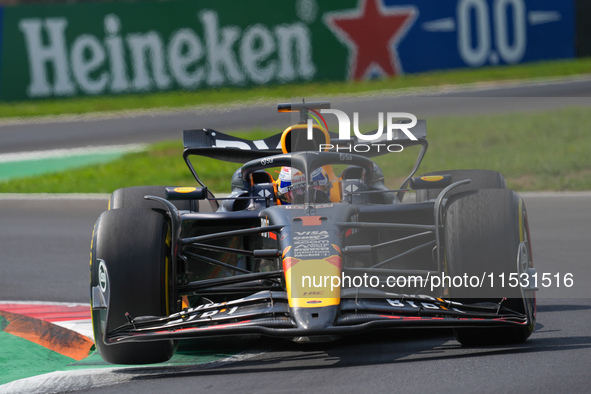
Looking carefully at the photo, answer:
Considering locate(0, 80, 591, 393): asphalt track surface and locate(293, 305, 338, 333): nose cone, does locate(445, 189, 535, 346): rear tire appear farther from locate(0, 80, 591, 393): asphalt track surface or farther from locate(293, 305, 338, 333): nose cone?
locate(293, 305, 338, 333): nose cone

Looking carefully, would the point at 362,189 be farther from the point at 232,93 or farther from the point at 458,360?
the point at 232,93

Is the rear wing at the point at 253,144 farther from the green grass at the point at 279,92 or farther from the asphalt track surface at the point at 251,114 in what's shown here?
the green grass at the point at 279,92

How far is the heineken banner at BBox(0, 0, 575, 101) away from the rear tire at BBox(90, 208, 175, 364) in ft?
48.3

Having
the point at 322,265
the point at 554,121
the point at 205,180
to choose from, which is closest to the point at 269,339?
the point at 322,265

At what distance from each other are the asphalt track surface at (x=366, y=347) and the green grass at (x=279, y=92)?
741cm

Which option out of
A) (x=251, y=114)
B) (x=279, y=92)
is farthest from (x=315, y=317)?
(x=279, y=92)

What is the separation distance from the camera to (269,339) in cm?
604

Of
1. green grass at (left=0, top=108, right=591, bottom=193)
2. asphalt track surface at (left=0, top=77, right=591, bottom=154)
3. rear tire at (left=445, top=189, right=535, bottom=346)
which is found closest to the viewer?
rear tire at (left=445, top=189, right=535, bottom=346)

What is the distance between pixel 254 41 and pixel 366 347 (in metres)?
15.0

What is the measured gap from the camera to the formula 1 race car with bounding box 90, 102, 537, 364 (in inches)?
198

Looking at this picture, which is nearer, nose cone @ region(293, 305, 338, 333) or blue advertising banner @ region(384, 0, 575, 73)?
nose cone @ region(293, 305, 338, 333)

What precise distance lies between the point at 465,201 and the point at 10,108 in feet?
54.8

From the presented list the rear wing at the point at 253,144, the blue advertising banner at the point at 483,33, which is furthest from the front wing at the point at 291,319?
the blue advertising banner at the point at 483,33

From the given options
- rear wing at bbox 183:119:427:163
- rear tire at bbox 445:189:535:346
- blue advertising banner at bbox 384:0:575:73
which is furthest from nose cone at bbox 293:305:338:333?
blue advertising banner at bbox 384:0:575:73
